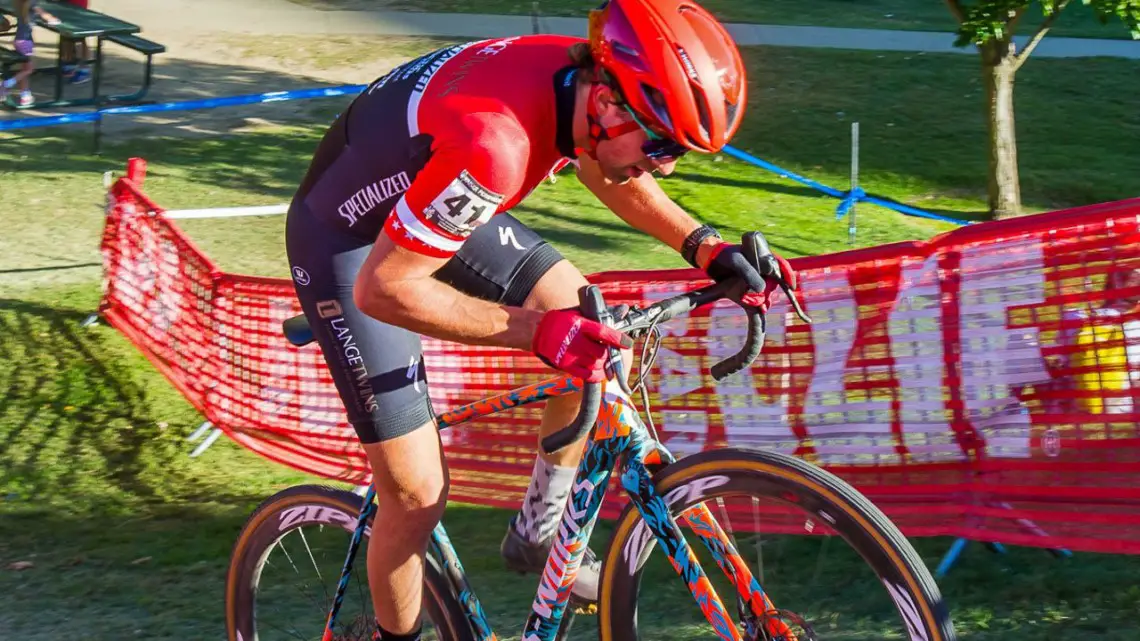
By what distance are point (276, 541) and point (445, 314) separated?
1339 mm

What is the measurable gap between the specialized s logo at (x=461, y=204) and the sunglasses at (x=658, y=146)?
1.20 feet

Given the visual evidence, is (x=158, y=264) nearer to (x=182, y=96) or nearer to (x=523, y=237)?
(x=523, y=237)

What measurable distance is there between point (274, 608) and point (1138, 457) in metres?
3.05

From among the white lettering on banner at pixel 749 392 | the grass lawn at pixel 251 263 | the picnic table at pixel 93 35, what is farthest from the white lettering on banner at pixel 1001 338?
the picnic table at pixel 93 35

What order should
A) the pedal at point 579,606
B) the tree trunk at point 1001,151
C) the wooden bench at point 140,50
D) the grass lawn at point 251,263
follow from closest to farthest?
the pedal at point 579,606 < the grass lawn at point 251,263 < the tree trunk at point 1001,151 < the wooden bench at point 140,50

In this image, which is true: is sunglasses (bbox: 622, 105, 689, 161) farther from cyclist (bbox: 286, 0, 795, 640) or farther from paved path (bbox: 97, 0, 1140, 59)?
paved path (bbox: 97, 0, 1140, 59)

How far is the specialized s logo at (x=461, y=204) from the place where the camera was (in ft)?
9.77

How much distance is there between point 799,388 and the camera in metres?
5.12

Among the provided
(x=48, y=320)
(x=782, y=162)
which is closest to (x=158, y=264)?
(x=48, y=320)

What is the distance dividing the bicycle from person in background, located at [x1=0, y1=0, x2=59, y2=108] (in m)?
10.4

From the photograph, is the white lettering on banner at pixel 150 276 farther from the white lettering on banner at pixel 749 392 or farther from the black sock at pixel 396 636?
the black sock at pixel 396 636

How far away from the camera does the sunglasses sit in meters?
3.05

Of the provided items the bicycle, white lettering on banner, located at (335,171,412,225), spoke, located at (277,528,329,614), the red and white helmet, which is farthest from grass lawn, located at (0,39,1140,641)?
the red and white helmet

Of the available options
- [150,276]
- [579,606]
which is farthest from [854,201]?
[579,606]
